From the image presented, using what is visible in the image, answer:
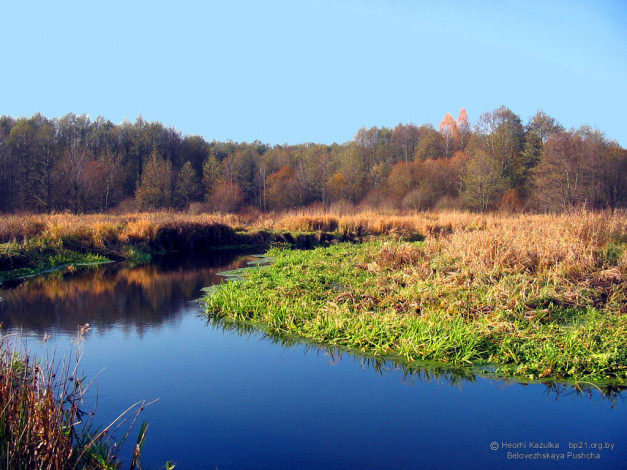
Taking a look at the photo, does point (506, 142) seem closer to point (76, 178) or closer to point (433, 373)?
point (76, 178)

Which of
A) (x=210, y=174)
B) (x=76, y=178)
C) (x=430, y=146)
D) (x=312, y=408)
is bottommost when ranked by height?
(x=312, y=408)

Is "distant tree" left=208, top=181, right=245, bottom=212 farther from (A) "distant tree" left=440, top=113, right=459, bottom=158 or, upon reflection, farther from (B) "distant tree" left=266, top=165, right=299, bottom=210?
(A) "distant tree" left=440, top=113, right=459, bottom=158

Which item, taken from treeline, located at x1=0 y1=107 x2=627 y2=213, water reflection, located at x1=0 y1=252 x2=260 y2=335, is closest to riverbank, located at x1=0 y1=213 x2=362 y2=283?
water reflection, located at x1=0 y1=252 x2=260 y2=335

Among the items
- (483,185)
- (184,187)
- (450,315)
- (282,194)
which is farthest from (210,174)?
(450,315)

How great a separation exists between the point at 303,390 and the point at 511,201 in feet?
102

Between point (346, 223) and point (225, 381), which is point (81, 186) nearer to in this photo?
point (346, 223)

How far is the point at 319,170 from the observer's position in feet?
133

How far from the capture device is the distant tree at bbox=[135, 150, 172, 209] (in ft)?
→ 102

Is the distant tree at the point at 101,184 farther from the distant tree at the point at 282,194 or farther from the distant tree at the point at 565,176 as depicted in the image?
the distant tree at the point at 565,176

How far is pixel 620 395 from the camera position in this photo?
513 cm

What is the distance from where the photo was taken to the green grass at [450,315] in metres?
5.71

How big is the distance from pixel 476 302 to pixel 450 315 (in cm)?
52

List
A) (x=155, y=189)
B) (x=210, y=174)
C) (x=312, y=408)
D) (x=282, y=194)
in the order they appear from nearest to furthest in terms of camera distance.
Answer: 1. (x=312, y=408)
2. (x=155, y=189)
3. (x=282, y=194)
4. (x=210, y=174)

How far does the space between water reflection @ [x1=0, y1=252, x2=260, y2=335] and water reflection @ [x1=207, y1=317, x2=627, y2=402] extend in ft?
9.17
